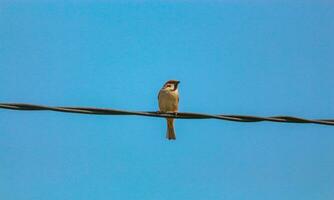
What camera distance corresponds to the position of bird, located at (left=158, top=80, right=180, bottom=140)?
10531 millimetres

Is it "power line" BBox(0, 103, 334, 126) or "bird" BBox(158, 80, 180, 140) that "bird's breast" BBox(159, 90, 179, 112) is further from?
"power line" BBox(0, 103, 334, 126)

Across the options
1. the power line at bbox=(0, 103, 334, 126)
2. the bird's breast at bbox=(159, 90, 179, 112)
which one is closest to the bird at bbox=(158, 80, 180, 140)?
the bird's breast at bbox=(159, 90, 179, 112)

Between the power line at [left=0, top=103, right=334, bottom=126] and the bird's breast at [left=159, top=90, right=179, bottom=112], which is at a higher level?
the bird's breast at [left=159, top=90, right=179, bottom=112]

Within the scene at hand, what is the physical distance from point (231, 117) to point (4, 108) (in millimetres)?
1893

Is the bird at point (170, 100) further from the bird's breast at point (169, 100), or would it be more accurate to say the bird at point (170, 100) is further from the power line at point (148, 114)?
the power line at point (148, 114)

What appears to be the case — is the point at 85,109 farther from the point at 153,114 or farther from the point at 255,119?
the point at 255,119

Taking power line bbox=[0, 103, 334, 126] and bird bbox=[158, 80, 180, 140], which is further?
bird bbox=[158, 80, 180, 140]

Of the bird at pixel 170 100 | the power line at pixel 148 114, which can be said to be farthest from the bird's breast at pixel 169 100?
the power line at pixel 148 114

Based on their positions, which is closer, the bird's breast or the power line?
the power line

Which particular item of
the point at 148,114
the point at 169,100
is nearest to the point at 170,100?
the point at 169,100

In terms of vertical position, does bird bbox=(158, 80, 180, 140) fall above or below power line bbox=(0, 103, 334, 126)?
above

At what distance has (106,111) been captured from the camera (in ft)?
18.2

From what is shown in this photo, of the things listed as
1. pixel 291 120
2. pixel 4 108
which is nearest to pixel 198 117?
pixel 291 120

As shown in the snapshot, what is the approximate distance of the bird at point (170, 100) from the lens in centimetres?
1053
